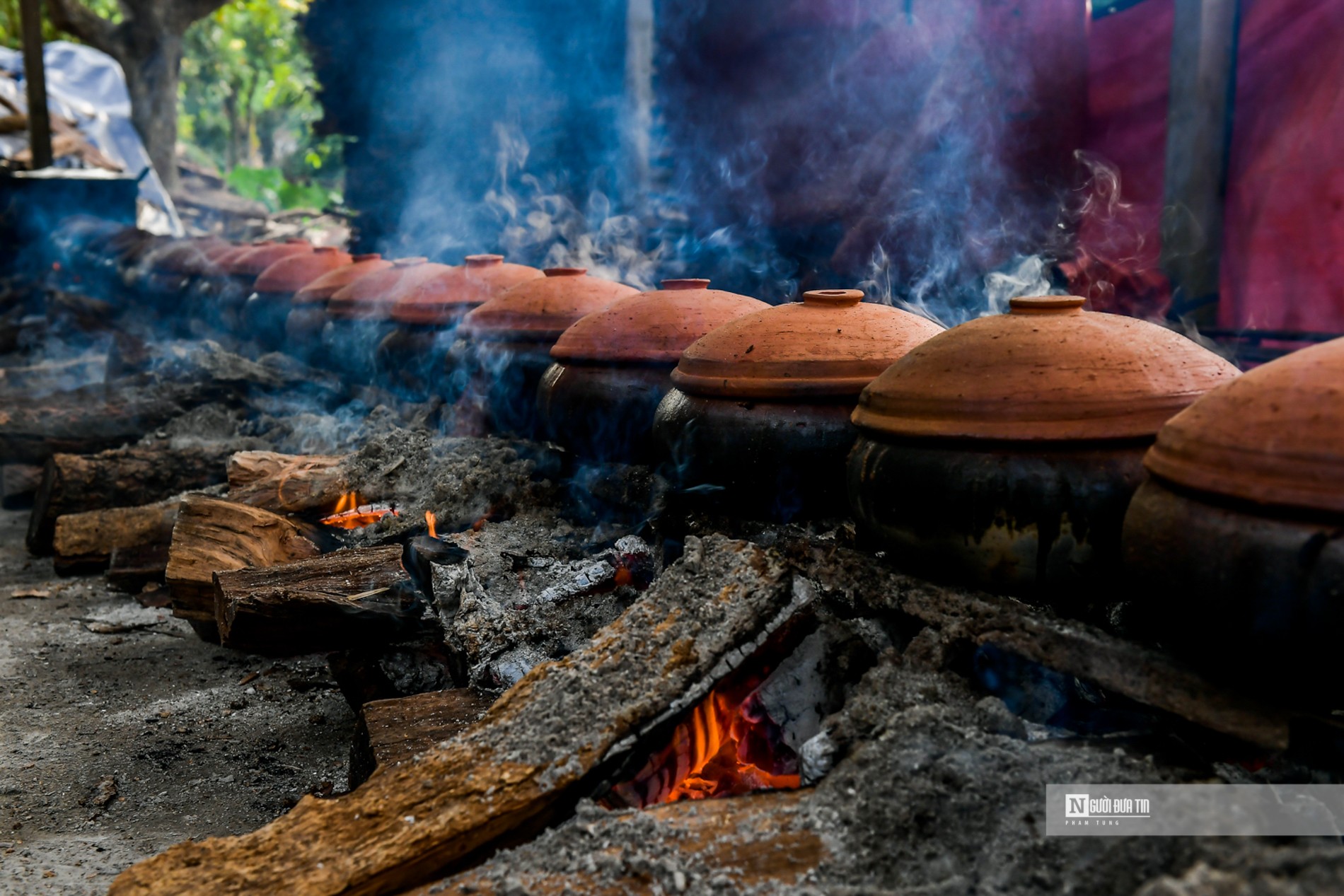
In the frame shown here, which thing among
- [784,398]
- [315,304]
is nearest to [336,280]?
[315,304]

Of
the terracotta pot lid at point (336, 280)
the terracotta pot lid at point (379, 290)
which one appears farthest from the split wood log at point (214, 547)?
the terracotta pot lid at point (336, 280)

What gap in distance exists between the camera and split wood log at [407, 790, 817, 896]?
6.38ft

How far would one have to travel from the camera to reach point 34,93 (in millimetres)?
14328

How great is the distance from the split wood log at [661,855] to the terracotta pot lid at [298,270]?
724 cm

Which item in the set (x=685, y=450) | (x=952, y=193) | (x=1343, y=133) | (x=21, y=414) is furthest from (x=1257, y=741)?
(x=21, y=414)

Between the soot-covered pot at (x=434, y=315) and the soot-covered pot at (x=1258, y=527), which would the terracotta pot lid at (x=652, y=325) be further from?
the soot-covered pot at (x=1258, y=527)

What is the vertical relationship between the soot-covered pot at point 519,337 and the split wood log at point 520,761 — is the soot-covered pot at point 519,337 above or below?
above

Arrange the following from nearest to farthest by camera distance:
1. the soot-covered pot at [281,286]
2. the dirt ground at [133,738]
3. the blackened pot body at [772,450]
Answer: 1. the dirt ground at [133,738]
2. the blackened pot body at [772,450]
3. the soot-covered pot at [281,286]

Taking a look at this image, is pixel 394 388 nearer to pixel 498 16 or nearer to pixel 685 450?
pixel 685 450

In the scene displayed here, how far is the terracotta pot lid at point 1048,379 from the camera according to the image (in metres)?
2.51

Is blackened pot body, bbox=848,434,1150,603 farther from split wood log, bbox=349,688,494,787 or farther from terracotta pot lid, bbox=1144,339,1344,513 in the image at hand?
split wood log, bbox=349,688,494,787

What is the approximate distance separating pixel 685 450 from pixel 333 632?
1440 millimetres

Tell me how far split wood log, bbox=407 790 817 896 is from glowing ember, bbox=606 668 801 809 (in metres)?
0.33

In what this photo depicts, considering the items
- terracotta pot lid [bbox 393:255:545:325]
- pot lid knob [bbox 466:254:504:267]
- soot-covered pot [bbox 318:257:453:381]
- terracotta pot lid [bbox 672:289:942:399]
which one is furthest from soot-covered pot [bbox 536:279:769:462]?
soot-covered pot [bbox 318:257:453:381]
